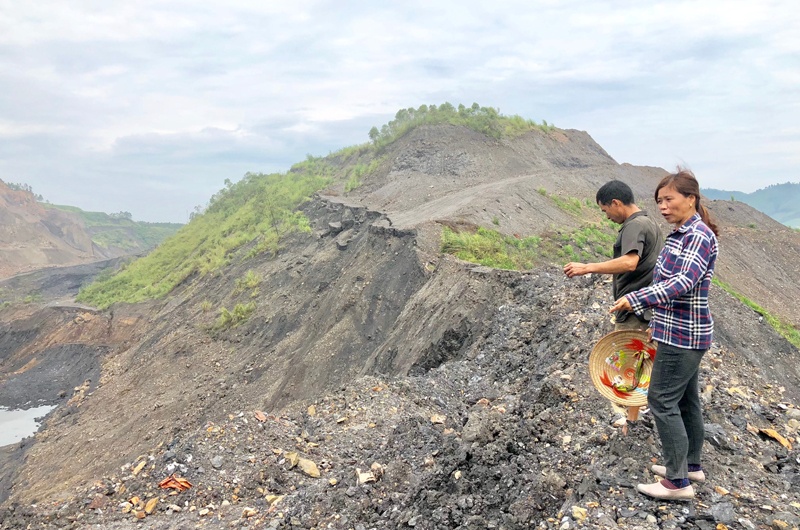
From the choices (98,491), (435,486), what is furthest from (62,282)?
(435,486)

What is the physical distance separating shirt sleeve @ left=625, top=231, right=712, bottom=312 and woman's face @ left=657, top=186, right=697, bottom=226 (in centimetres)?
17

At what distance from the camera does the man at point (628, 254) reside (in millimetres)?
3533

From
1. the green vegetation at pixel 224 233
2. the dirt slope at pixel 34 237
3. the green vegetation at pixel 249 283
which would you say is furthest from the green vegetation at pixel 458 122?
the dirt slope at pixel 34 237

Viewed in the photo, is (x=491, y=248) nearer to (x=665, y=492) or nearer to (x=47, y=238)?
(x=665, y=492)

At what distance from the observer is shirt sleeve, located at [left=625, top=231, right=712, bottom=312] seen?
118 inches

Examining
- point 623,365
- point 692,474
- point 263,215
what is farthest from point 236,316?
point 692,474

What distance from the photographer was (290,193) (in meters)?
31.3

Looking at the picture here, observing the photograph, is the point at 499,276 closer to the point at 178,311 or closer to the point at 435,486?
the point at 435,486

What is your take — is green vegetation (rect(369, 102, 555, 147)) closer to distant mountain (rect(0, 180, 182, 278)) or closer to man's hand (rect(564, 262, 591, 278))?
man's hand (rect(564, 262, 591, 278))

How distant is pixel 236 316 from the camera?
18.7m

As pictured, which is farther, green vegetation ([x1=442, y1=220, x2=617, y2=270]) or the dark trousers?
green vegetation ([x1=442, y1=220, x2=617, y2=270])

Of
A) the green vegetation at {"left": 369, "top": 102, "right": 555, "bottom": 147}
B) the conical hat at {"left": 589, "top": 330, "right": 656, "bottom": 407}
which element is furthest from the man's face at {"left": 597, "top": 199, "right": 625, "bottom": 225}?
the green vegetation at {"left": 369, "top": 102, "right": 555, "bottom": 147}

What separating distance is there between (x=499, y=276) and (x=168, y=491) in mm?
6928

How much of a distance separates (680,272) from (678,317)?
0.26m
